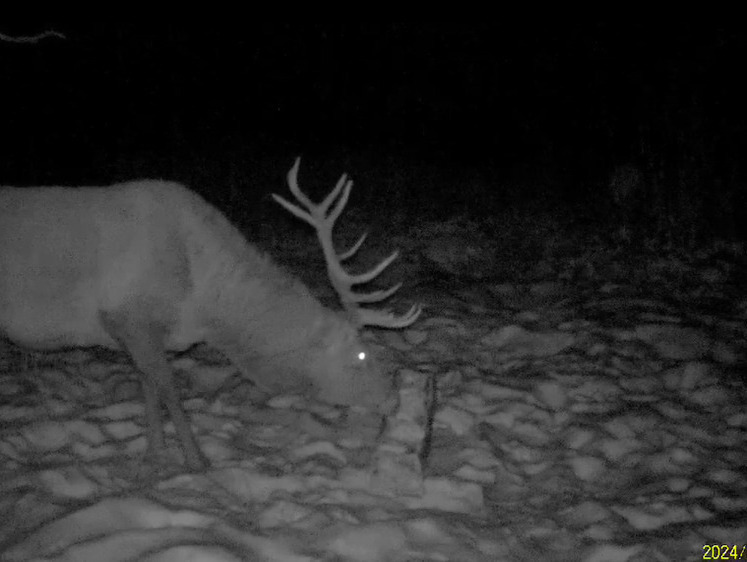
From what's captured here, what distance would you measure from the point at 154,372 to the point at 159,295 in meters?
0.45

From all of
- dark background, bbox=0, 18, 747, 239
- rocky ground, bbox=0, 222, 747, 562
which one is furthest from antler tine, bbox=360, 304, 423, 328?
dark background, bbox=0, 18, 747, 239

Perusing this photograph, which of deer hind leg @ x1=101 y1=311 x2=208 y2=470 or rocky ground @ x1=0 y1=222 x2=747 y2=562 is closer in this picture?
rocky ground @ x1=0 y1=222 x2=747 y2=562

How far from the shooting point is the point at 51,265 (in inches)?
140

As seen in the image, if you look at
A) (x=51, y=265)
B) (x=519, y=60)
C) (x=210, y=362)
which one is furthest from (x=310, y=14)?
(x=51, y=265)

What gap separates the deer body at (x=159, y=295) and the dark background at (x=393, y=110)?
5.49 m

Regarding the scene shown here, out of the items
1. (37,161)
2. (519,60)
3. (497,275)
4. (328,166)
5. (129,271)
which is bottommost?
(129,271)

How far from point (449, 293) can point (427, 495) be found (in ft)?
11.0

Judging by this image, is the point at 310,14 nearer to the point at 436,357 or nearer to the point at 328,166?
the point at 328,166
